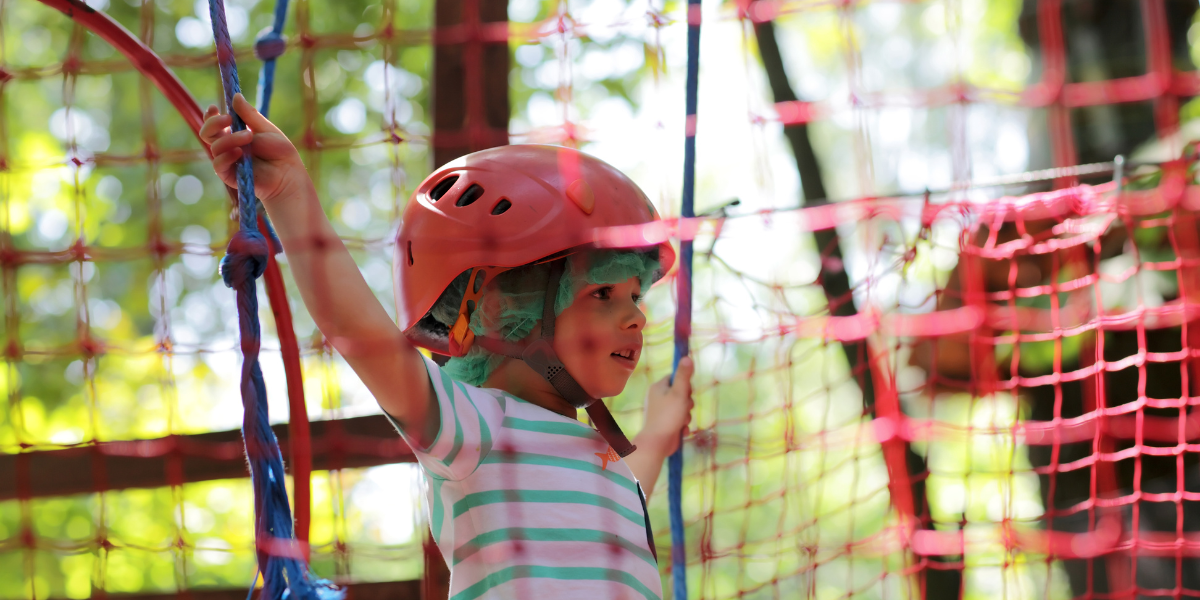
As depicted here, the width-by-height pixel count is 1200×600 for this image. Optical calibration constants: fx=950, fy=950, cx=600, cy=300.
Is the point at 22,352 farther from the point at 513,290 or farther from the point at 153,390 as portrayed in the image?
the point at 153,390

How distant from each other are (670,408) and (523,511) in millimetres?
448

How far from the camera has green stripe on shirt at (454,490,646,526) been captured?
1187 millimetres

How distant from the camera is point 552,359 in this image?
130cm

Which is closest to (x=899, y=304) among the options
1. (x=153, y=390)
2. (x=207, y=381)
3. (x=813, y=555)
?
(x=813, y=555)

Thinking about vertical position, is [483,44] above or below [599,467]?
above

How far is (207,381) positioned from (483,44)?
3.73 metres

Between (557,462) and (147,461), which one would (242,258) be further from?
(147,461)

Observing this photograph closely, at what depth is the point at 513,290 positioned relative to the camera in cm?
131

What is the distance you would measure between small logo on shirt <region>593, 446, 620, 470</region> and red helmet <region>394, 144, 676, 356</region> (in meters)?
0.24

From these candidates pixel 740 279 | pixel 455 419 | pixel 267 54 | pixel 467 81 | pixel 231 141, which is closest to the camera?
pixel 231 141

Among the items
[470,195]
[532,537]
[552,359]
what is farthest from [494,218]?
[532,537]

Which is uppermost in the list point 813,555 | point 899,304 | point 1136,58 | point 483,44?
point 1136,58

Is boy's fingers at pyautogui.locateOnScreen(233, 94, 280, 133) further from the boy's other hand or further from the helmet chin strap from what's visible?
the boy's other hand

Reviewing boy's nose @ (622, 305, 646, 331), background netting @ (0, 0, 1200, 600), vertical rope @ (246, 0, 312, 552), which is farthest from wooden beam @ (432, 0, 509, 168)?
boy's nose @ (622, 305, 646, 331)
